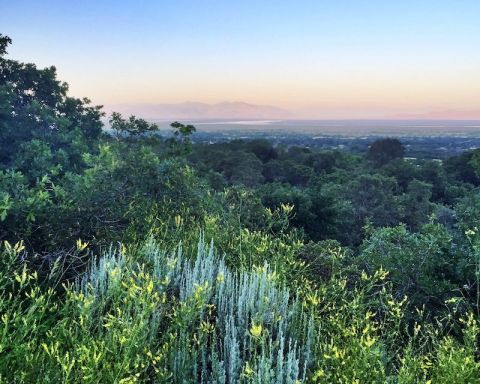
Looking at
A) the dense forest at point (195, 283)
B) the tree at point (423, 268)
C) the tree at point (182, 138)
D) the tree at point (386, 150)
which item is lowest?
the tree at point (386, 150)

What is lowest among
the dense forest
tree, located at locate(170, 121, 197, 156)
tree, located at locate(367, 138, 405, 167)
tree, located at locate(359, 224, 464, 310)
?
tree, located at locate(367, 138, 405, 167)

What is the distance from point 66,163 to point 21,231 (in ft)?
28.3

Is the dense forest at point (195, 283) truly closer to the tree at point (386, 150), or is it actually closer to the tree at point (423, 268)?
the tree at point (423, 268)

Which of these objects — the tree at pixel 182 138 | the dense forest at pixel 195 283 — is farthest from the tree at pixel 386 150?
the tree at pixel 182 138

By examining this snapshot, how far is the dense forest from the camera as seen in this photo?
3328mm

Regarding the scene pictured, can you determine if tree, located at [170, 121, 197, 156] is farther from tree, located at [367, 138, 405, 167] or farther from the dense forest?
tree, located at [367, 138, 405, 167]

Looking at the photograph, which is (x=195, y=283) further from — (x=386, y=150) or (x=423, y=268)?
(x=386, y=150)

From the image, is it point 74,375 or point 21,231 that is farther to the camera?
point 21,231

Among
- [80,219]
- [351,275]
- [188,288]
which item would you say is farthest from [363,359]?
[80,219]

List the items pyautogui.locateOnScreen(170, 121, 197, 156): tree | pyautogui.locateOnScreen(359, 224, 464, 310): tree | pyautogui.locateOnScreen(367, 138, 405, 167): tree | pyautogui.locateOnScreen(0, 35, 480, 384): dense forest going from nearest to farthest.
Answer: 1. pyautogui.locateOnScreen(0, 35, 480, 384): dense forest
2. pyautogui.locateOnScreen(359, 224, 464, 310): tree
3. pyautogui.locateOnScreen(170, 121, 197, 156): tree
4. pyautogui.locateOnScreen(367, 138, 405, 167): tree

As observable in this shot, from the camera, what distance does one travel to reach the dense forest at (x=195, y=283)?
3.33 meters

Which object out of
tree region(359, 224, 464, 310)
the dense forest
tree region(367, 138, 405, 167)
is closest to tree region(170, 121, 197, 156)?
the dense forest

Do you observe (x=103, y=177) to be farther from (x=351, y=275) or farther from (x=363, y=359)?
(x=363, y=359)

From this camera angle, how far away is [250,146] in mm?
51812
